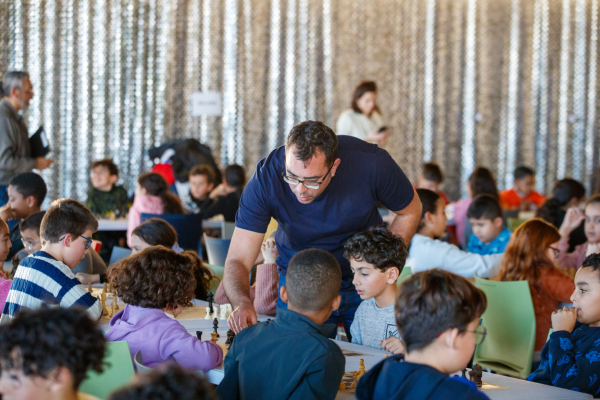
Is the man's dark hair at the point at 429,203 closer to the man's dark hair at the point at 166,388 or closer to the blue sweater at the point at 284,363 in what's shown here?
the blue sweater at the point at 284,363

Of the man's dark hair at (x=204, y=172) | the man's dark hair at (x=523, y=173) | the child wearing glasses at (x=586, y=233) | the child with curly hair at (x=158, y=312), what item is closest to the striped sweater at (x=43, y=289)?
the child with curly hair at (x=158, y=312)

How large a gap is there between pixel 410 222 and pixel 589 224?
1844 millimetres

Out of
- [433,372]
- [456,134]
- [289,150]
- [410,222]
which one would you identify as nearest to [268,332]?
[433,372]

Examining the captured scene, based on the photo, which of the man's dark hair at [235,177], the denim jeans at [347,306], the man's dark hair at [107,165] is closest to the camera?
the denim jeans at [347,306]

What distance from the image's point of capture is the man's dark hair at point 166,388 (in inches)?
40.6

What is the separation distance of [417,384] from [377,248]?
1054mm

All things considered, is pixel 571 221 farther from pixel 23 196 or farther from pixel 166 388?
pixel 166 388

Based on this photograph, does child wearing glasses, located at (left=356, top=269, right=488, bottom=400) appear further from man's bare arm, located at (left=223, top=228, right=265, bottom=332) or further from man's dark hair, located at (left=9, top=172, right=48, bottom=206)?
man's dark hair, located at (left=9, top=172, right=48, bottom=206)

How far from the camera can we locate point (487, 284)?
3172 mm

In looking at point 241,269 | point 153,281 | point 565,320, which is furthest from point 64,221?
point 565,320

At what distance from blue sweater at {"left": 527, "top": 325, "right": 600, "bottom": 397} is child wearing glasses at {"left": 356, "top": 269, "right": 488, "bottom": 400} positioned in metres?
0.79

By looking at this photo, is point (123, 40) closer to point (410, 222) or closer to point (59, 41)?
point (59, 41)

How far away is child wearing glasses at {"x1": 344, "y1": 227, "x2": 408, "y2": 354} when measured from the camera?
8.21 feet

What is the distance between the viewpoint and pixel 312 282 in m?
1.91
